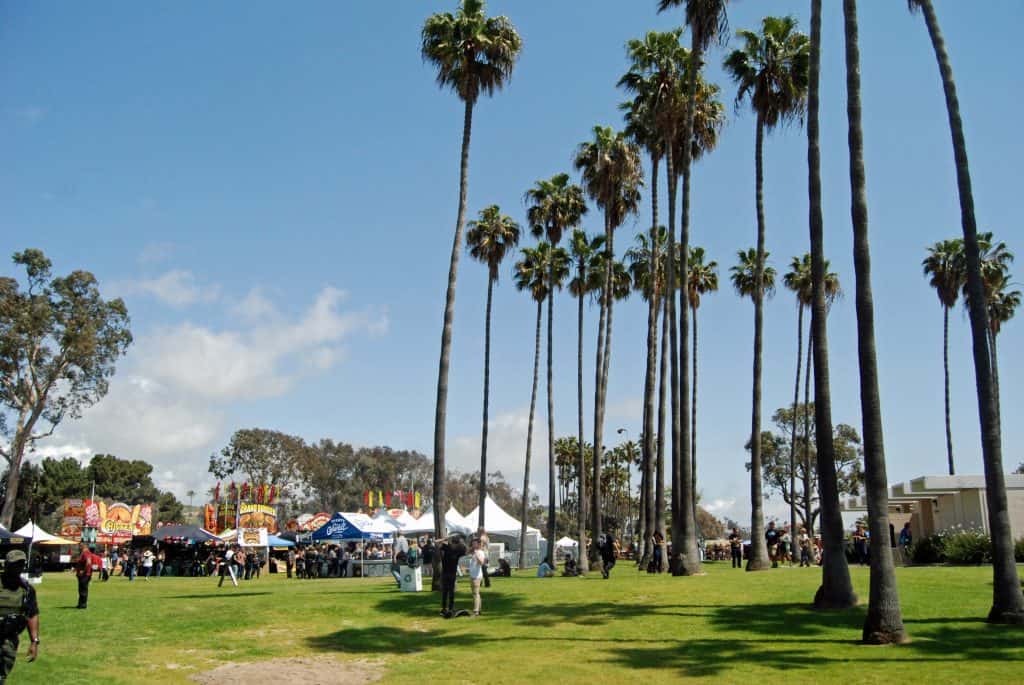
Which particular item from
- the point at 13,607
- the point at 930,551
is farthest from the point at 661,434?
the point at 13,607

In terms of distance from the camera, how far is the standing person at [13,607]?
8203mm

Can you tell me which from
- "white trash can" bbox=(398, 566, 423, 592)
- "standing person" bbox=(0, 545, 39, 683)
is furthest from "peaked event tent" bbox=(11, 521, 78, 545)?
"standing person" bbox=(0, 545, 39, 683)

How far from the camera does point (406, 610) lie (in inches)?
739

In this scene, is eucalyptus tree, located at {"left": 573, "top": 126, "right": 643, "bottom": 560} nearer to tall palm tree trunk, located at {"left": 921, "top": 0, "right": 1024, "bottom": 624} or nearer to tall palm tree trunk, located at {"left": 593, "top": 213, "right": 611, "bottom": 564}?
tall palm tree trunk, located at {"left": 593, "top": 213, "right": 611, "bottom": 564}

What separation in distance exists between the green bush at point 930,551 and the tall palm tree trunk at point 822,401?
15241 millimetres

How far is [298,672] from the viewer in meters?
12.5

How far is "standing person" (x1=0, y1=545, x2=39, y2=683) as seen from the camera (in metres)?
8.20

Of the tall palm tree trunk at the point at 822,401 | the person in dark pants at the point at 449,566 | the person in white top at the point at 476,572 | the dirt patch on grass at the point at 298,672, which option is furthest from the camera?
the person in dark pants at the point at 449,566

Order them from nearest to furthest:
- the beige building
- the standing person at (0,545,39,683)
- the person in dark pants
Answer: the standing person at (0,545,39,683) → the person in dark pants → the beige building

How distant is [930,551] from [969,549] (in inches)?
126

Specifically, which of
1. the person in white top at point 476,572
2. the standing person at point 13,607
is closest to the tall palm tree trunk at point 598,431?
the person in white top at point 476,572

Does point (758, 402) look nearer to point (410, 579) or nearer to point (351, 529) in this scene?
point (410, 579)

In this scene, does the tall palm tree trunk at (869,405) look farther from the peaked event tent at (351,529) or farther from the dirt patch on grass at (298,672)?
the peaked event tent at (351,529)

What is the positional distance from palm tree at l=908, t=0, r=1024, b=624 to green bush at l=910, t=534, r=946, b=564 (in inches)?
Result: 656
